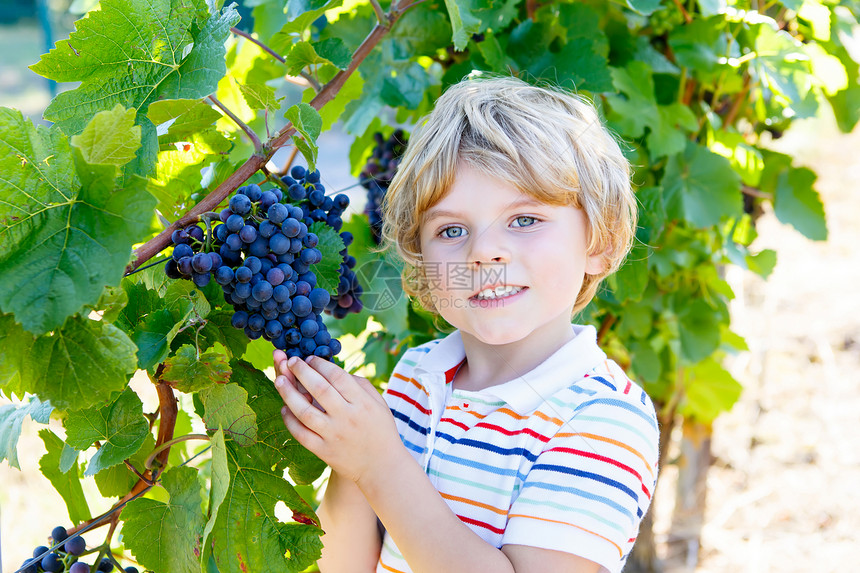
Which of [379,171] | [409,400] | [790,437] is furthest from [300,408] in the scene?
[790,437]

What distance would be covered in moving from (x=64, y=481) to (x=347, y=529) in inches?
15.1

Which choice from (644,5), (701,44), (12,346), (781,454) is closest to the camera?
(12,346)

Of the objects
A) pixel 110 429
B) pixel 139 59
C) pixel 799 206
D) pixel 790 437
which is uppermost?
pixel 139 59

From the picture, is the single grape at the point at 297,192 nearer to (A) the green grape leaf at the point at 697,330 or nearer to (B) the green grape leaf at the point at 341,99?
(B) the green grape leaf at the point at 341,99

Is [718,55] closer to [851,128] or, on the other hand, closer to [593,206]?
[851,128]

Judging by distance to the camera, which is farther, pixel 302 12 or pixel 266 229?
pixel 302 12

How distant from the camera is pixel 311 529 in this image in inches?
34.3

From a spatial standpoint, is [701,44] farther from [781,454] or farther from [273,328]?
[781,454]

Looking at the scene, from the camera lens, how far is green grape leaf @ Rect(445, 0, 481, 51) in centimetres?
104

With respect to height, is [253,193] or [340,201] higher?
[253,193]

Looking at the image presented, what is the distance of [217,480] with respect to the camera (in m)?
0.79

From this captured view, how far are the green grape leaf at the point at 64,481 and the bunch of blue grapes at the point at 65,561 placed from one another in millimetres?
30

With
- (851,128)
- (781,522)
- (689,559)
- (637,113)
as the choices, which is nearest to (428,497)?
(637,113)

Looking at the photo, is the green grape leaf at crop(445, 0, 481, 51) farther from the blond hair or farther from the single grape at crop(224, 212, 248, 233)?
the single grape at crop(224, 212, 248, 233)
